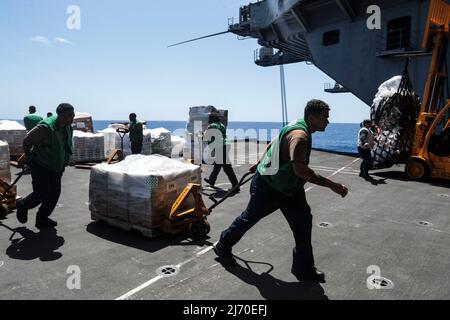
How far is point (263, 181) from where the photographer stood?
12.6ft

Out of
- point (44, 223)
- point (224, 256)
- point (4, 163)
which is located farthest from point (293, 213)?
point (4, 163)

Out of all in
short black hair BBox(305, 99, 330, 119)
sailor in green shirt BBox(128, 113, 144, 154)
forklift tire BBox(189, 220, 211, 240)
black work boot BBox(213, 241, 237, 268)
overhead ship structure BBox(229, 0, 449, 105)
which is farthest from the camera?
overhead ship structure BBox(229, 0, 449, 105)

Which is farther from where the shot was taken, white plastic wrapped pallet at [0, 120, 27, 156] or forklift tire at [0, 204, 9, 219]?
white plastic wrapped pallet at [0, 120, 27, 156]

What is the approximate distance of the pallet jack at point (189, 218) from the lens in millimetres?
4739

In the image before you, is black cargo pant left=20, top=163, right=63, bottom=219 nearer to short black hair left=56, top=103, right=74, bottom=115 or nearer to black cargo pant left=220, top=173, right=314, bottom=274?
short black hair left=56, top=103, right=74, bottom=115

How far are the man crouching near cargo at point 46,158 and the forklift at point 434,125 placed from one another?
371 inches

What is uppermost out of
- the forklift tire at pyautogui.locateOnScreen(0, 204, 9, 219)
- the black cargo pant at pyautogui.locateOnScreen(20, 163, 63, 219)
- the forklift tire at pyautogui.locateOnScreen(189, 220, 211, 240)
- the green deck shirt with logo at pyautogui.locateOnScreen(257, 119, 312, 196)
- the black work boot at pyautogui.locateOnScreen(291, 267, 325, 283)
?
the green deck shirt with logo at pyautogui.locateOnScreen(257, 119, 312, 196)

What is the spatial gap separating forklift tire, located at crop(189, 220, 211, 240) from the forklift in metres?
7.93

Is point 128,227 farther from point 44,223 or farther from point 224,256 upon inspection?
point 224,256

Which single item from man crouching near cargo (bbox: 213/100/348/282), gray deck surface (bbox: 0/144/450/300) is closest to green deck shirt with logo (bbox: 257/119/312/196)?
man crouching near cargo (bbox: 213/100/348/282)

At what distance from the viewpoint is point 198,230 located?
4.87m

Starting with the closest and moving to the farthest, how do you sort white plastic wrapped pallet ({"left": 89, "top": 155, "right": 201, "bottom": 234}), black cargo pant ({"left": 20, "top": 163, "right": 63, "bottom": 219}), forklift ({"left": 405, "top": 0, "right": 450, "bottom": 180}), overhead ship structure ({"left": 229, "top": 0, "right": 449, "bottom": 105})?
white plastic wrapped pallet ({"left": 89, "top": 155, "right": 201, "bottom": 234}), black cargo pant ({"left": 20, "top": 163, "right": 63, "bottom": 219}), forklift ({"left": 405, "top": 0, "right": 450, "bottom": 180}), overhead ship structure ({"left": 229, "top": 0, "right": 449, "bottom": 105})

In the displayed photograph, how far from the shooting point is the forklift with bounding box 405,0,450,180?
9.74m
